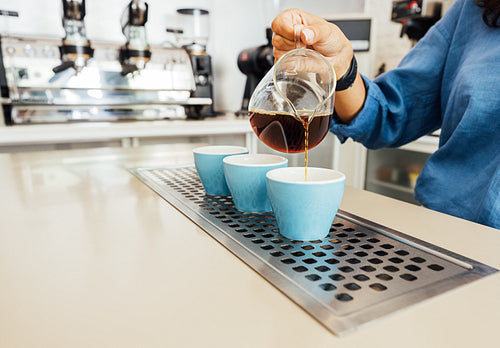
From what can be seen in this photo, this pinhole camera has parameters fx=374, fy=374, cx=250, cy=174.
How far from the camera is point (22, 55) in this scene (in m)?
1.57

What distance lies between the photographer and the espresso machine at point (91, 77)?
1575 mm

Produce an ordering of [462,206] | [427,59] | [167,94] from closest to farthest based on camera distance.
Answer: [462,206] → [427,59] → [167,94]

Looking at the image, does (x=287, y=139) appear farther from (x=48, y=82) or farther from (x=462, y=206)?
(x=48, y=82)

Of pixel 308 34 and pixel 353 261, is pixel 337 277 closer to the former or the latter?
pixel 353 261

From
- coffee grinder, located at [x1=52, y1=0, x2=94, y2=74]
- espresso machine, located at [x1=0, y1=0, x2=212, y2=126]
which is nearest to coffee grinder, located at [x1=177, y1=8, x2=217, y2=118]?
espresso machine, located at [x1=0, y1=0, x2=212, y2=126]

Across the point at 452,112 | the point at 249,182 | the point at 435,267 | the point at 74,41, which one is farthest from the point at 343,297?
the point at 74,41

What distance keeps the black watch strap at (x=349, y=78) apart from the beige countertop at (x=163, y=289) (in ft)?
0.82

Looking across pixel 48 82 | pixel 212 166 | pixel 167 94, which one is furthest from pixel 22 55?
pixel 212 166

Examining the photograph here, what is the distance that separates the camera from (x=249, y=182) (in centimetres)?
50

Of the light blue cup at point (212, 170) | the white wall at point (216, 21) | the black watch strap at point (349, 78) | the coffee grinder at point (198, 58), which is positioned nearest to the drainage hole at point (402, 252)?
the light blue cup at point (212, 170)

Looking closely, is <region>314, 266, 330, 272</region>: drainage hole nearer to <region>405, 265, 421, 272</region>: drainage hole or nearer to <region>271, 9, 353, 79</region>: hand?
<region>405, 265, 421, 272</region>: drainage hole

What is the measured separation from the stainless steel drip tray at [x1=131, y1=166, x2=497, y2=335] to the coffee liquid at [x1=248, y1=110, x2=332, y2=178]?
0.35 feet

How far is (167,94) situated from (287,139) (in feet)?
4.79

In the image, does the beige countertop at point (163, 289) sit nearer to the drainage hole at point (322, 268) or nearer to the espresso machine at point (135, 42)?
the drainage hole at point (322, 268)
